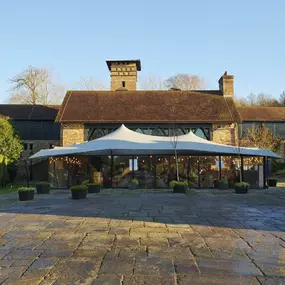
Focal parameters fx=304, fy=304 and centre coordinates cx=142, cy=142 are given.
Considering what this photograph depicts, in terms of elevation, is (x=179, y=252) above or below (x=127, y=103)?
below

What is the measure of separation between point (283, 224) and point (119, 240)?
334 centimetres

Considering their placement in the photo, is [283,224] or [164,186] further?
[164,186]

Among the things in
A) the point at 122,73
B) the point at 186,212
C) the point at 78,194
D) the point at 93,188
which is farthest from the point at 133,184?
the point at 122,73

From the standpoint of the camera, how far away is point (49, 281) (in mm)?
3129

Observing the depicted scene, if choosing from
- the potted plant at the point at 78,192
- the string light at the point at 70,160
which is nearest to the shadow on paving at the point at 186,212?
the potted plant at the point at 78,192

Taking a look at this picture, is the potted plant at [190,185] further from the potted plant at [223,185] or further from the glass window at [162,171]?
the potted plant at [223,185]

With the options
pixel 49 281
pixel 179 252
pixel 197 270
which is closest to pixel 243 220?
pixel 179 252

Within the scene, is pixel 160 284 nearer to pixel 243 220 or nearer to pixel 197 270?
pixel 197 270

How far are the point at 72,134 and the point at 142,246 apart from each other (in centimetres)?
1462

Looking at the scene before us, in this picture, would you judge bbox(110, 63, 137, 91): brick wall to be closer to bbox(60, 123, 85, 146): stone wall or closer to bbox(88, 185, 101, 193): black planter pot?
bbox(60, 123, 85, 146): stone wall

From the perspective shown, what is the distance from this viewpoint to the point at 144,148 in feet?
44.8

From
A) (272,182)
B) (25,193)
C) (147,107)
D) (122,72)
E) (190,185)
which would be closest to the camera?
(25,193)

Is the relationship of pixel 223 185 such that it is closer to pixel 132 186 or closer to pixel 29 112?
pixel 132 186

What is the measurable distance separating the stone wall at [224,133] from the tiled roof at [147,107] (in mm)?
523
